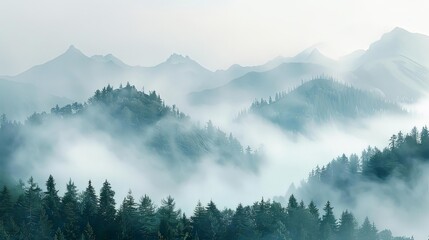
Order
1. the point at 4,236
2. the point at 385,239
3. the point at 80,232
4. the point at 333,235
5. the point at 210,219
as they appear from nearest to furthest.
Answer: the point at 4,236 → the point at 80,232 → the point at 210,219 → the point at 333,235 → the point at 385,239

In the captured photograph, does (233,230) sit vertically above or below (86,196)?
below

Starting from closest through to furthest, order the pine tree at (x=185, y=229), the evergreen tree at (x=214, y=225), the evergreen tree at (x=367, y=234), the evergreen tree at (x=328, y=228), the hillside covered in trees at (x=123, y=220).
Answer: the hillside covered in trees at (x=123, y=220) → the pine tree at (x=185, y=229) → the evergreen tree at (x=214, y=225) → the evergreen tree at (x=328, y=228) → the evergreen tree at (x=367, y=234)

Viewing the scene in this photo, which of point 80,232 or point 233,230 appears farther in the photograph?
point 233,230

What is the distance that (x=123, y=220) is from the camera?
130 metres

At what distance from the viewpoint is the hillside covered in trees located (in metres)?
128

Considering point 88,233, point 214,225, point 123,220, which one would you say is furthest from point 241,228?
point 88,233

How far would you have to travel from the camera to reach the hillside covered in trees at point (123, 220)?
5027 inches

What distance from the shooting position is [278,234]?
140 metres

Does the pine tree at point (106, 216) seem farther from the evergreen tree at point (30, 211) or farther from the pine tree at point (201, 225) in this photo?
the pine tree at point (201, 225)

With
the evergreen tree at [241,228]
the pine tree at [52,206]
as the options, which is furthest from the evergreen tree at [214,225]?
the pine tree at [52,206]

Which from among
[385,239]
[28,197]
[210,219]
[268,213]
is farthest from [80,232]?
[385,239]

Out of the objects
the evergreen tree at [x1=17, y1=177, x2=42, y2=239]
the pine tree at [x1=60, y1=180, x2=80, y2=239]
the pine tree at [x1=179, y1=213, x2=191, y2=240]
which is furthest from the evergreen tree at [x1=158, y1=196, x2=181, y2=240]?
the evergreen tree at [x1=17, y1=177, x2=42, y2=239]

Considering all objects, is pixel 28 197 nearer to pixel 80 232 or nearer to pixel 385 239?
pixel 80 232

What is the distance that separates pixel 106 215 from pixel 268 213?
37.6 meters
